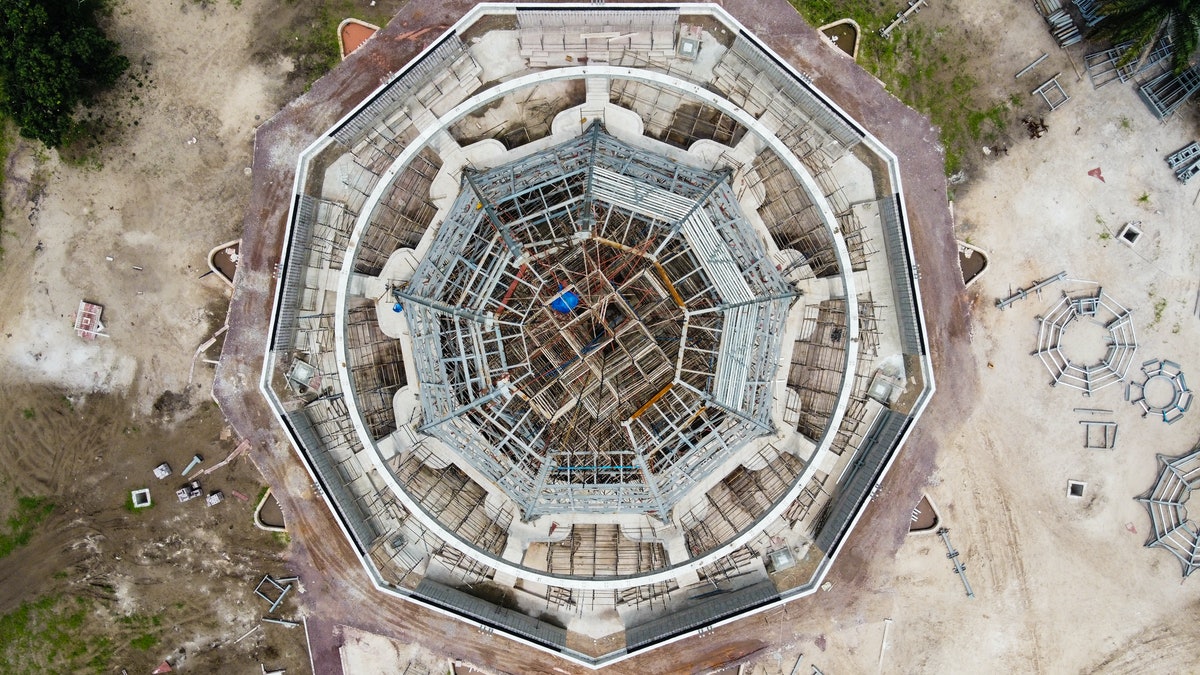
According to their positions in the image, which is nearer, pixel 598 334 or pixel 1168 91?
pixel 1168 91

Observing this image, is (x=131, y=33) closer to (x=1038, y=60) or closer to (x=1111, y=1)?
(x=1038, y=60)

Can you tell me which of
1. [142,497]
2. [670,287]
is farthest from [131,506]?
[670,287]

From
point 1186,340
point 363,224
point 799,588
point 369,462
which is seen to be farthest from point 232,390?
point 1186,340

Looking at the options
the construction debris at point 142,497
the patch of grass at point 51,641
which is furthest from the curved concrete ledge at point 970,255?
the patch of grass at point 51,641

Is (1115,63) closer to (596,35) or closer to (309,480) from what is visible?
(596,35)

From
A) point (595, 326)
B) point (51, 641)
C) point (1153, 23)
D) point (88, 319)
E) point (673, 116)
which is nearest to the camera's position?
A: point (1153, 23)

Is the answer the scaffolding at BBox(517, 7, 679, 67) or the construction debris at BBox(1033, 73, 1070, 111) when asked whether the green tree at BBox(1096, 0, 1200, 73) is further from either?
the scaffolding at BBox(517, 7, 679, 67)

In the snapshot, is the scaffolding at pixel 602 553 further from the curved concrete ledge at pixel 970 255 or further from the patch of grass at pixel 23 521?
the patch of grass at pixel 23 521

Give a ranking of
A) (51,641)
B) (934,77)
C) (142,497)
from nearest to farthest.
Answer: (934,77) < (142,497) < (51,641)
